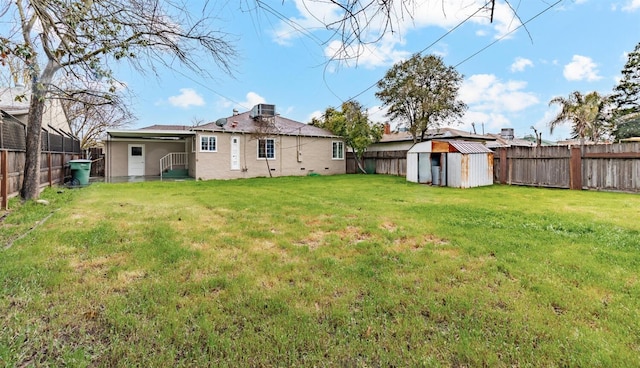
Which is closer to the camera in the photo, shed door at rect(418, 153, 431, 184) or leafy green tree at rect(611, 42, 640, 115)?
shed door at rect(418, 153, 431, 184)

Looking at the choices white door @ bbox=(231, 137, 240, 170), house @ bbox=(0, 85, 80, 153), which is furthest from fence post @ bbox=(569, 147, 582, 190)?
white door @ bbox=(231, 137, 240, 170)

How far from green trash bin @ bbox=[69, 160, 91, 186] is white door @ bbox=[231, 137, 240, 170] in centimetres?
638

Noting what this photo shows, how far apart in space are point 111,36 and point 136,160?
58.7ft

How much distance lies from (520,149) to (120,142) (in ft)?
66.0

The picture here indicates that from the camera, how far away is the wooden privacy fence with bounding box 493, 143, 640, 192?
9.67 metres

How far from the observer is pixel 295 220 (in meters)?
5.88

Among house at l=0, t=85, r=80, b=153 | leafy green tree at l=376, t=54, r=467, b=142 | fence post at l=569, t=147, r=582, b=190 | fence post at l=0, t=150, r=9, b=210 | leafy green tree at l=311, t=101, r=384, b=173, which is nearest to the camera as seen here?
fence post at l=0, t=150, r=9, b=210

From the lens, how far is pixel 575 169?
35.3 ft

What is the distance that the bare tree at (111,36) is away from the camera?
8.39 ft

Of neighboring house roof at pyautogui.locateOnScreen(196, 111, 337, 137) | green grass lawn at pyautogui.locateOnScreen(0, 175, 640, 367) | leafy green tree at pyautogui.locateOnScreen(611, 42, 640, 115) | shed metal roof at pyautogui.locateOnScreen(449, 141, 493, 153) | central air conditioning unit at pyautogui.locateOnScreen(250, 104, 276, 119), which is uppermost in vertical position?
leafy green tree at pyautogui.locateOnScreen(611, 42, 640, 115)

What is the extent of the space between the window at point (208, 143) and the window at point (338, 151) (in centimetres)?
775

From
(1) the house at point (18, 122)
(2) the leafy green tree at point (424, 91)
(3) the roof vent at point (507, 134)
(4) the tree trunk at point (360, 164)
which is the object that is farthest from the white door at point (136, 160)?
(3) the roof vent at point (507, 134)

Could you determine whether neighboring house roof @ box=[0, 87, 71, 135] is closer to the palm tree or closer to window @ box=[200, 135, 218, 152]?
window @ box=[200, 135, 218, 152]

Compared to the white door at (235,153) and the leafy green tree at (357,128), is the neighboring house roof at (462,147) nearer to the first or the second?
the leafy green tree at (357,128)
